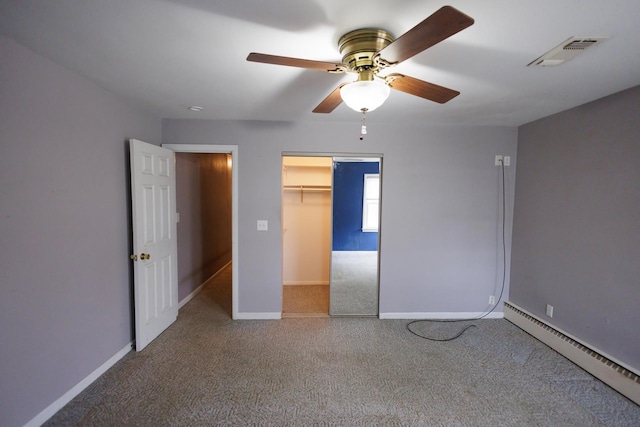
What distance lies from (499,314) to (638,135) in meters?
2.22

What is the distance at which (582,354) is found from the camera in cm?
235

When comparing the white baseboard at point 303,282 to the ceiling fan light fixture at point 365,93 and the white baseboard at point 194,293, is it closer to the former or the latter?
the white baseboard at point 194,293

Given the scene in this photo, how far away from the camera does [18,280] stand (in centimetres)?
155

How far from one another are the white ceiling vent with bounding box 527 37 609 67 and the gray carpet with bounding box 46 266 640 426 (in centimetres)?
228

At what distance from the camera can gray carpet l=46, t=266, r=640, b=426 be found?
181 centimetres

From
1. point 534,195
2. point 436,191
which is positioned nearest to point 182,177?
point 436,191

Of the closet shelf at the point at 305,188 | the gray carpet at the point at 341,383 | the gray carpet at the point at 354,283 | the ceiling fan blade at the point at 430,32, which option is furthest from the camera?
the closet shelf at the point at 305,188

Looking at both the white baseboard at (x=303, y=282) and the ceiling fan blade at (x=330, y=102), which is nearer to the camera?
A: the ceiling fan blade at (x=330, y=102)

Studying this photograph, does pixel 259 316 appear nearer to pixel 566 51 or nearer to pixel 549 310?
pixel 549 310

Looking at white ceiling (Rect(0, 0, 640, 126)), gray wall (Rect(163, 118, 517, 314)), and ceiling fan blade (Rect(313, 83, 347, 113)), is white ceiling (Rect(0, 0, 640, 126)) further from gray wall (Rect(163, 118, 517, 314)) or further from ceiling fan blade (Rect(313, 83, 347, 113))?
gray wall (Rect(163, 118, 517, 314))

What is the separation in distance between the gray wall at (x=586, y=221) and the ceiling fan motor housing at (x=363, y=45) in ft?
6.93

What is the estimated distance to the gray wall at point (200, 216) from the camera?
3.53 metres

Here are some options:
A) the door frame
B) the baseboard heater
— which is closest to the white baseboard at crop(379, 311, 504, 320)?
the baseboard heater

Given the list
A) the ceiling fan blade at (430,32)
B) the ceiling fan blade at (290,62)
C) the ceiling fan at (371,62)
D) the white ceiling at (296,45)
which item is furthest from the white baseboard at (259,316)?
the ceiling fan blade at (430,32)
